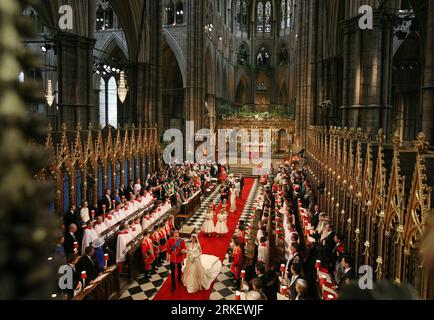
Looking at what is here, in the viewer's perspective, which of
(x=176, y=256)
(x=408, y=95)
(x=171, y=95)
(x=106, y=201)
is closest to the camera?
(x=176, y=256)

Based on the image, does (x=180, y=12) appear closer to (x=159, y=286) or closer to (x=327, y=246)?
(x=159, y=286)

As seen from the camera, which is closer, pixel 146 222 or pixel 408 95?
pixel 146 222

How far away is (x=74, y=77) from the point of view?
1622cm

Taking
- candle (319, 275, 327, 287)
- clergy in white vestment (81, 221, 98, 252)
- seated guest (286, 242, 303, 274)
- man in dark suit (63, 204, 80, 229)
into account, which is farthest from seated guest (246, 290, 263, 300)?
man in dark suit (63, 204, 80, 229)

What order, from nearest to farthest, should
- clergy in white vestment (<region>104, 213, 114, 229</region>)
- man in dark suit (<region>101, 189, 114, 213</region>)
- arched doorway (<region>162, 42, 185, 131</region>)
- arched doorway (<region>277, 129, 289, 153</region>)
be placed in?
clergy in white vestment (<region>104, 213, 114, 229</region>) → man in dark suit (<region>101, 189, 114, 213</region>) → arched doorway (<region>277, 129, 289, 153</region>) → arched doorway (<region>162, 42, 185, 131</region>)

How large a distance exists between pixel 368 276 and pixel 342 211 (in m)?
4.34

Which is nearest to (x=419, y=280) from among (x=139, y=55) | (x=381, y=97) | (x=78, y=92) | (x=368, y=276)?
(x=368, y=276)

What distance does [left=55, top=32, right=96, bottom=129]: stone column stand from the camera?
1568 centimetres

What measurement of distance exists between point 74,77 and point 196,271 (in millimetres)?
12245

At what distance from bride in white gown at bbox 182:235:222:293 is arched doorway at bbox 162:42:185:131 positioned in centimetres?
3295

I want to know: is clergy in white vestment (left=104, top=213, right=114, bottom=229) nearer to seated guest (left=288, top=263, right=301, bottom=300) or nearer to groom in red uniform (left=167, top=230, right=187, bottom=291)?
groom in red uniform (left=167, top=230, right=187, bottom=291)

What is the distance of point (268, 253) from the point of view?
29.0 feet

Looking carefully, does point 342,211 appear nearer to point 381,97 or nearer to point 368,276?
point 368,276

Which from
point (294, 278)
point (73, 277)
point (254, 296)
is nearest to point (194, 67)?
point (73, 277)
